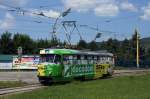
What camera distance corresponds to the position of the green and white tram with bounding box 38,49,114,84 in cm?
3644

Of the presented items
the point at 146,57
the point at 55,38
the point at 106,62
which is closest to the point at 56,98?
the point at 106,62

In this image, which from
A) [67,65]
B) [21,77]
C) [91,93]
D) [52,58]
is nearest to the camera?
[91,93]

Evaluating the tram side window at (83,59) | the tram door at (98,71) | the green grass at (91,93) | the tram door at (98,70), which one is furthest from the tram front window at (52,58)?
the tram door at (98,71)

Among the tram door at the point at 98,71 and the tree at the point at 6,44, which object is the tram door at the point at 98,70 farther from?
the tree at the point at 6,44

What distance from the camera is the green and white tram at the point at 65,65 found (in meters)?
36.4

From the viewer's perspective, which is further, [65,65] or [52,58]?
[65,65]

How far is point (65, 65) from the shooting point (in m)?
37.3

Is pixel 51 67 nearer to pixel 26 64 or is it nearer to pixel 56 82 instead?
pixel 56 82

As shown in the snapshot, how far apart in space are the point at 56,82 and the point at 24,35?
288 ft

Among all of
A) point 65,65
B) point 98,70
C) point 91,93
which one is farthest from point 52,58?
point 91,93

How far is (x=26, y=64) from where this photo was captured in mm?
73938

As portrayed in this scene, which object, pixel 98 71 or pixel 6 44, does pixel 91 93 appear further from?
pixel 6 44

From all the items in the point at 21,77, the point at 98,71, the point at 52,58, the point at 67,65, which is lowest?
the point at 21,77

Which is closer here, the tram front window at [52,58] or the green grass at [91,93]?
the green grass at [91,93]
